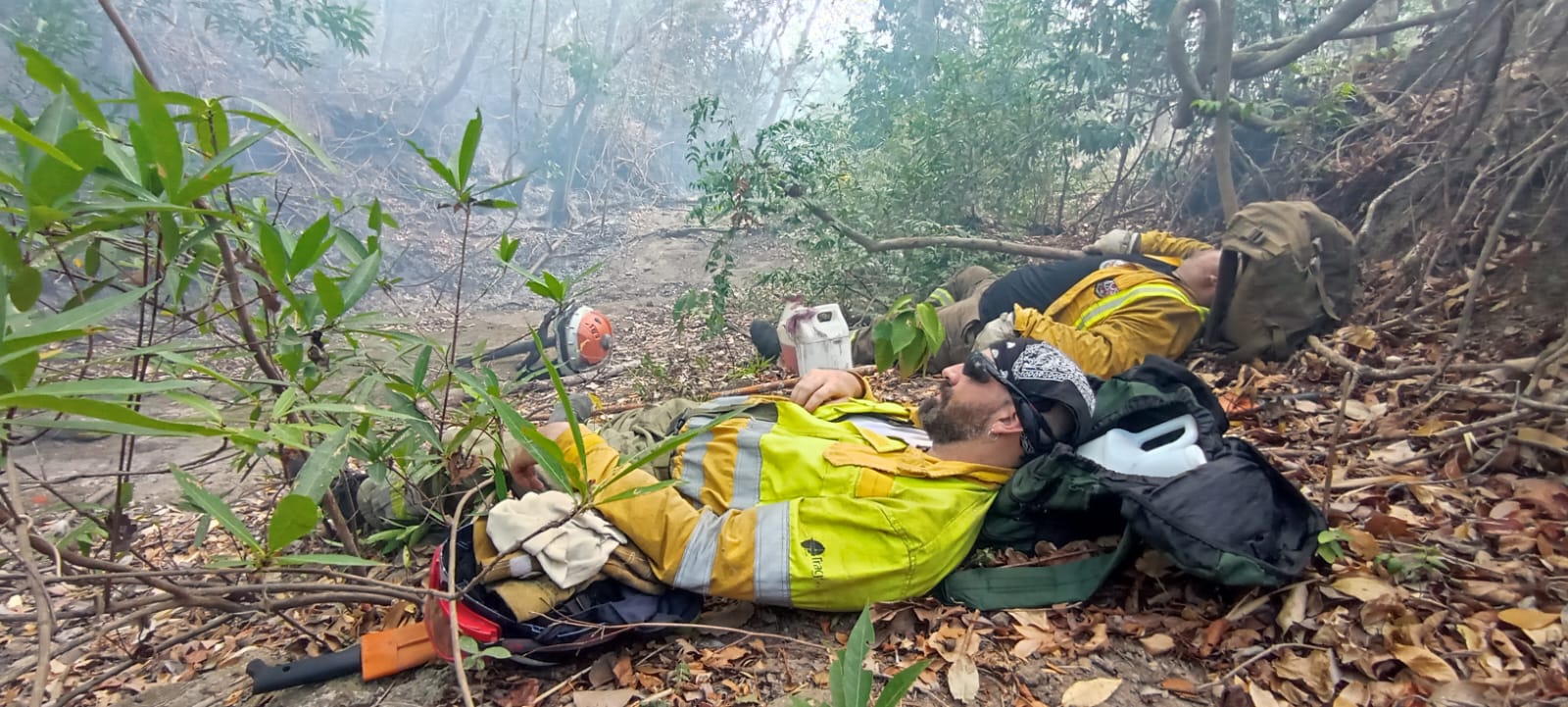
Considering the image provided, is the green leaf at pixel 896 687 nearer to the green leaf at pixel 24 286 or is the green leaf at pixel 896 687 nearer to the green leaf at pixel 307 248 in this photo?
the green leaf at pixel 307 248

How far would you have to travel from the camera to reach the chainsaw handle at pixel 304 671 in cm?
174

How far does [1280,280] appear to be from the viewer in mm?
3111

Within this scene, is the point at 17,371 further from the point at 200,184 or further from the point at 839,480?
the point at 839,480

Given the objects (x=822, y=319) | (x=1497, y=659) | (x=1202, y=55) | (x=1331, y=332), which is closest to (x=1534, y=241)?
(x=1331, y=332)

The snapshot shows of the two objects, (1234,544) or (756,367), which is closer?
(1234,544)

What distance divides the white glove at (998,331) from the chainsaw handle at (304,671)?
2.79m

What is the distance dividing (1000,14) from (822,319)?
13.6 feet

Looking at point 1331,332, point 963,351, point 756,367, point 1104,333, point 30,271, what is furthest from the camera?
point 756,367

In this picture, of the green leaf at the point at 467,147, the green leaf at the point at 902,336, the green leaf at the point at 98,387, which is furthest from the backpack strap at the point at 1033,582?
the green leaf at the point at 98,387

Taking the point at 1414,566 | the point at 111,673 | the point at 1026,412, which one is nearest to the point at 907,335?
the point at 1026,412

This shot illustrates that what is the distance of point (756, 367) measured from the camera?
14.3 ft

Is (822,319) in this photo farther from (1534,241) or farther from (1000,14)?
(1000,14)

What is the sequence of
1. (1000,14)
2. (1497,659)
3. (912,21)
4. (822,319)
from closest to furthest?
(1497,659) < (822,319) < (1000,14) < (912,21)

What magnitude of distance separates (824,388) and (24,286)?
79.6 inches
